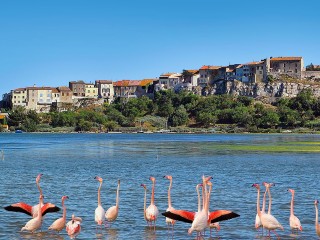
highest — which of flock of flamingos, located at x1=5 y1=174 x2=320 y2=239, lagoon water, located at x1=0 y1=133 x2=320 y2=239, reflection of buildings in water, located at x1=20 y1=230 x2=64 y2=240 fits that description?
flock of flamingos, located at x1=5 y1=174 x2=320 y2=239

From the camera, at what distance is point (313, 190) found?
107 feet

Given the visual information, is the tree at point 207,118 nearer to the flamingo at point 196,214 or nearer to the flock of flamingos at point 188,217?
the flock of flamingos at point 188,217

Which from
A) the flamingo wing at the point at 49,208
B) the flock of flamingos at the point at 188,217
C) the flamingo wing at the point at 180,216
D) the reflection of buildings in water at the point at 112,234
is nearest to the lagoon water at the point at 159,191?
the reflection of buildings in water at the point at 112,234

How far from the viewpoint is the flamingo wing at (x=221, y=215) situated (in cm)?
1764

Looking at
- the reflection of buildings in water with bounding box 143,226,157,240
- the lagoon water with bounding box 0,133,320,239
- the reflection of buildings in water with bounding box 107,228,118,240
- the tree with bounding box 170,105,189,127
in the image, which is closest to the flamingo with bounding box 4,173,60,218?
the lagoon water with bounding box 0,133,320,239

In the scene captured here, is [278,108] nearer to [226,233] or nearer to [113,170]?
[113,170]

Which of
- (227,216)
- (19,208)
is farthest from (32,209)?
(227,216)

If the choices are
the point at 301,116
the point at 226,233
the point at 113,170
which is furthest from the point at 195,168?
the point at 301,116

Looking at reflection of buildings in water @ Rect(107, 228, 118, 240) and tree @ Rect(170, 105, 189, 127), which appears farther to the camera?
tree @ Rect(170, 105, 189, 127)

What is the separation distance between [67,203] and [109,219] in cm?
710

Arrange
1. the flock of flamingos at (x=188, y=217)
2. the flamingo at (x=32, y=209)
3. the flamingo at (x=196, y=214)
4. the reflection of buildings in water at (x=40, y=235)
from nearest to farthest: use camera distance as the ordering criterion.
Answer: the flock of flamingos at (x=188, y=217)
the flamingo at (x=196, y=214)
the flamingo at (x=32, y=209)
the reflection of buildings in water at (x=40, y=235)

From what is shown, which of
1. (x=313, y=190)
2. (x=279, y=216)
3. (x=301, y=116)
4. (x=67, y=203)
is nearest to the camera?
(x=279, y=216)

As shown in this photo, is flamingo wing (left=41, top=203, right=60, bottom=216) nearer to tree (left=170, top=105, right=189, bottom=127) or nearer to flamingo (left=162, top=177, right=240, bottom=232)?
flamingo (left=162, top=177, right=240, bottom=232)

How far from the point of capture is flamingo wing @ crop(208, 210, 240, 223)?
1764 cm
